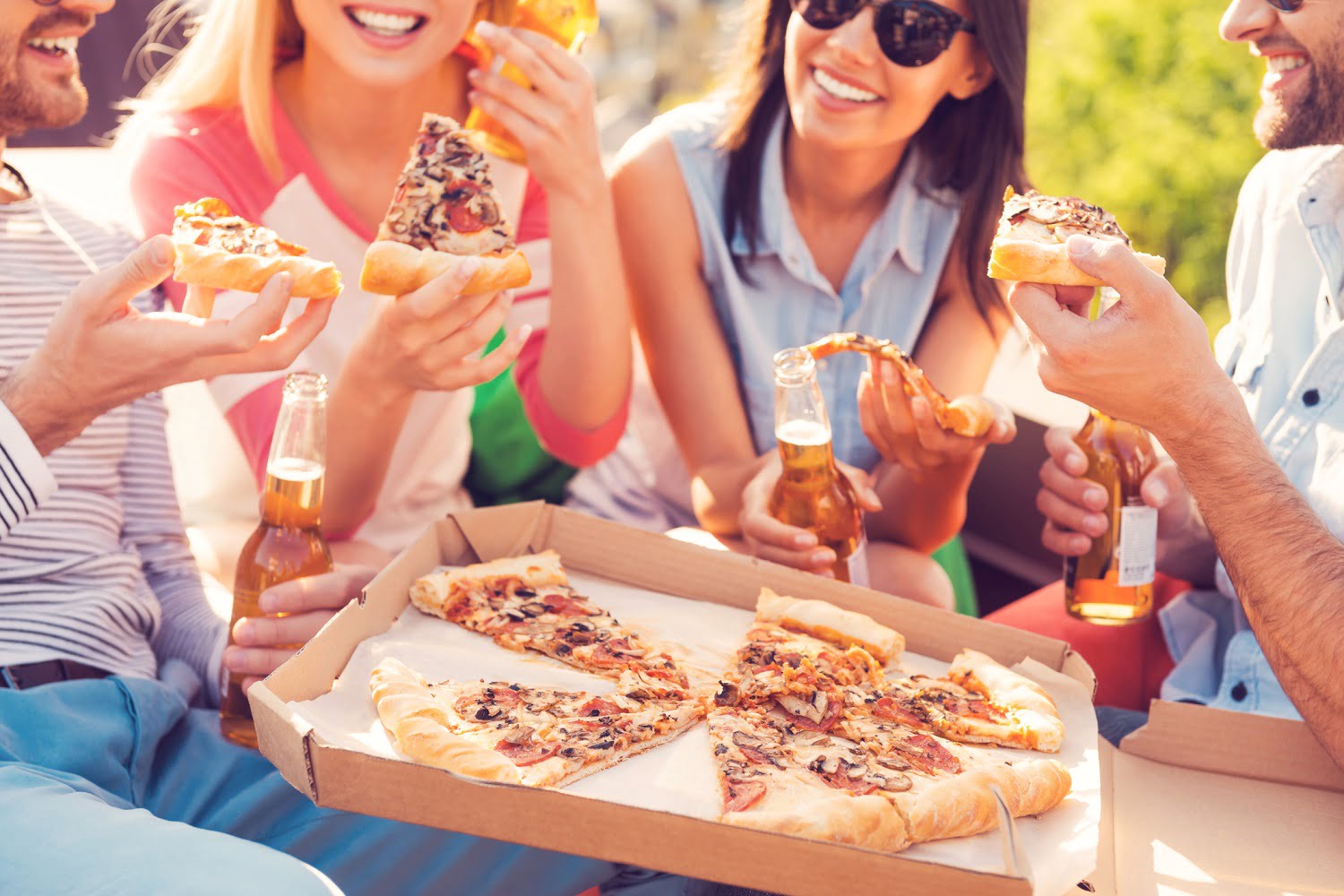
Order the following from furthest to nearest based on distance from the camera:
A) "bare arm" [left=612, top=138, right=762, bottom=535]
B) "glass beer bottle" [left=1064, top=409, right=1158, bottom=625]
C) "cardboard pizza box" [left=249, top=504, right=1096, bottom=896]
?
"bare arm" [left=612, top=138, right=762, bottom=535] < "glass beer bottle" [left=1064, top=409, right=1158, bottom=625] < "cardboard pizza box" [left=249, top=504, right=1096, bottom=896]

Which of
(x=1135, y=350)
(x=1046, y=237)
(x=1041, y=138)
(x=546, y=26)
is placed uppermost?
(x=546, y=26)

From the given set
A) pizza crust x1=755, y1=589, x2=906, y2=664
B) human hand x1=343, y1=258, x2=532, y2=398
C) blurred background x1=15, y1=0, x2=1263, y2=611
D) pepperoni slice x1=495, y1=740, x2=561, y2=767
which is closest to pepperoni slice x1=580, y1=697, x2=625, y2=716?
pepperoni slice x1=495, y1=740, x2=561, y2=767

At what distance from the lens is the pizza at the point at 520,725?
1.81 meters

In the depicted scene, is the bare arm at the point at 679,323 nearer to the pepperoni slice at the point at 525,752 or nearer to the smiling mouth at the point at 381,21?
the smiling mouth at the point at 381,21

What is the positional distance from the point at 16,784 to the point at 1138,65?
25.5ft

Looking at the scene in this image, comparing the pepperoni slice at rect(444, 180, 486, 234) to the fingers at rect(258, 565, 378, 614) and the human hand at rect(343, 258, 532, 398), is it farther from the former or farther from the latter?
the fingers at rect(258, 565, 378, 614)

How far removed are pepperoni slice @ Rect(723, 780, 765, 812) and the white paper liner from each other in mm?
31

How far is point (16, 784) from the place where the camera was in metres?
1.90

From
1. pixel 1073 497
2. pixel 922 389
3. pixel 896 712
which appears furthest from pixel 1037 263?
pixel 896 712

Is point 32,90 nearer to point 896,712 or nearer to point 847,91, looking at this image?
point 847,91

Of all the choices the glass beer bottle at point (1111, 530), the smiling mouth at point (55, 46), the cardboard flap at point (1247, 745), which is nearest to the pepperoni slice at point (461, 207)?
the smiling mouth at point (55, 46)

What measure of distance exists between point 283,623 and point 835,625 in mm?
918

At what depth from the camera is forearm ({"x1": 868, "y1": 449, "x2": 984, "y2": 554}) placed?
10.1 feet

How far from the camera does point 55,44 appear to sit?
8.83ft
